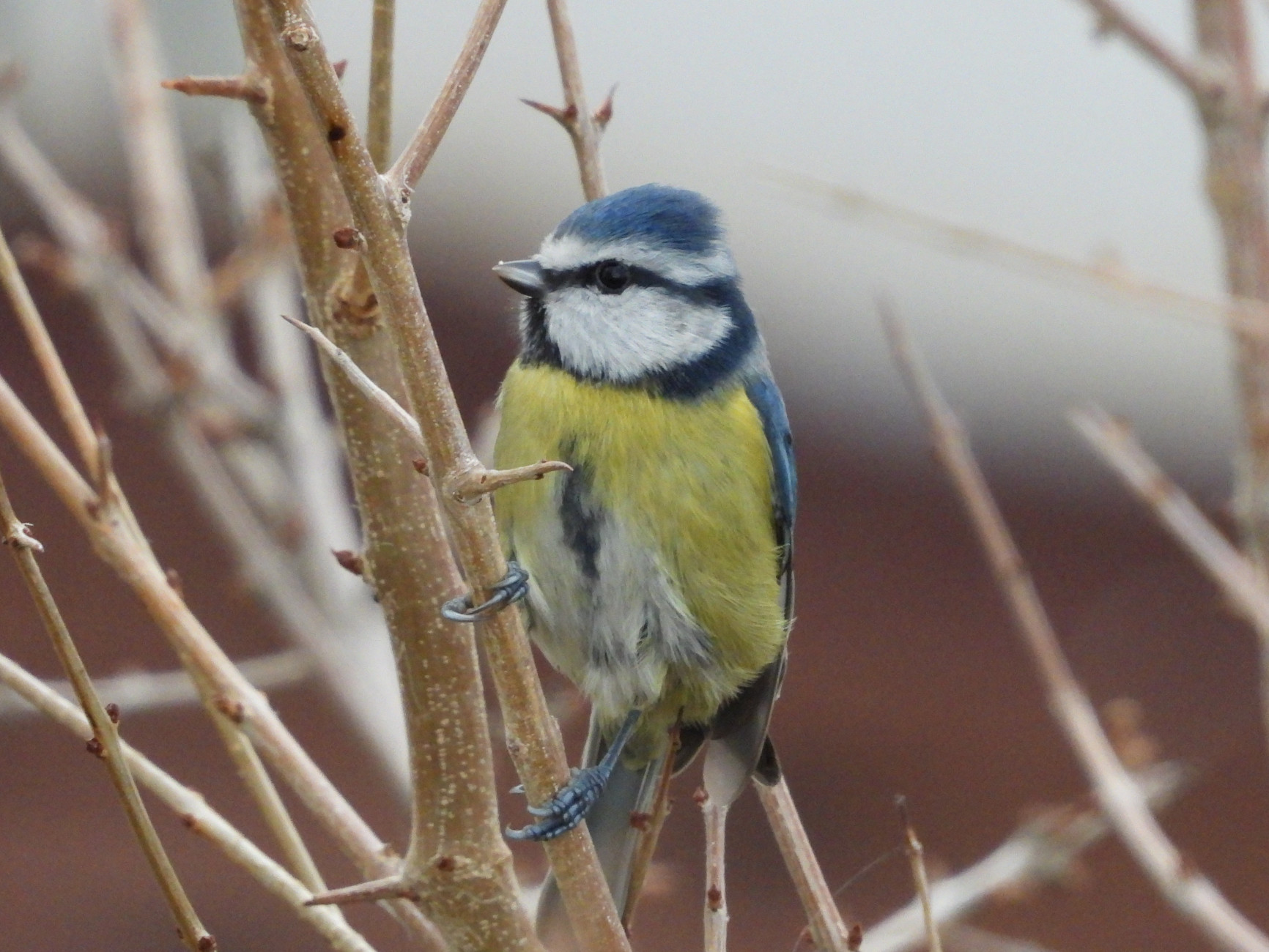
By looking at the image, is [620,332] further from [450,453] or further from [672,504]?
[450,453]

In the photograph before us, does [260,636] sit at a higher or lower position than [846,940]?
lower

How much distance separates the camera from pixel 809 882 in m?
1.75

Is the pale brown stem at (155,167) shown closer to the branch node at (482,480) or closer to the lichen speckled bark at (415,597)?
the lichen speckled bark at (415,597)

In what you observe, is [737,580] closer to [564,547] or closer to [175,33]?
[564,547]

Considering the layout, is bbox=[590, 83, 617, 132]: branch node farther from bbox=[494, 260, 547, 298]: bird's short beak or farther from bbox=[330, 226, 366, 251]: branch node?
bbox=[330, 226, 366, 251]: branch node

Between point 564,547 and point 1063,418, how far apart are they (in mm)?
3363

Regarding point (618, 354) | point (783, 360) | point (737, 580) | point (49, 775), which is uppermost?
point (618, 354)

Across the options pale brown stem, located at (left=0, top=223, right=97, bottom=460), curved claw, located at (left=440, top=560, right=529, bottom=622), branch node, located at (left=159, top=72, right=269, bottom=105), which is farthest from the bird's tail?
branch node, located at (left=159, top=72, right=269, bottom=105)

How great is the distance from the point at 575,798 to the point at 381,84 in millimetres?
854

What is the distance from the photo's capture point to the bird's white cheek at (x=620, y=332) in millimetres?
2541

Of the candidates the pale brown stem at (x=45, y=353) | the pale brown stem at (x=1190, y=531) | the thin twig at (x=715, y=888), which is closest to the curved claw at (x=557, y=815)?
the thin twig at (x=715, y=888)

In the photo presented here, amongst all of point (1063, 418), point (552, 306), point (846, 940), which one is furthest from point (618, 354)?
point (1063, 418)

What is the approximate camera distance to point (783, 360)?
17.0 feet

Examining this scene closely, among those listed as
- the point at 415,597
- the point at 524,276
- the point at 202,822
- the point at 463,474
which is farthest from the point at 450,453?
the point at 524,276
